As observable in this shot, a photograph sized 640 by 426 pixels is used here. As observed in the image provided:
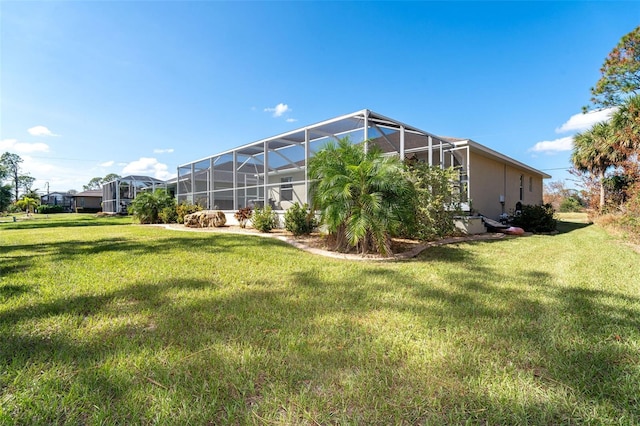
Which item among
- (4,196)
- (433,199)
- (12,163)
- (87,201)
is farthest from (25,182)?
(433,199)

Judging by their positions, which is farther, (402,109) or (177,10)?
(402,109)

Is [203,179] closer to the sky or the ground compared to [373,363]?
closer to the sky

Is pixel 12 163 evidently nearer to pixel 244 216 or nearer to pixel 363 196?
pixel 244 216

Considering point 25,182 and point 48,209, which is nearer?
point 48,209

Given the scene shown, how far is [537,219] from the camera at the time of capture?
11789mm

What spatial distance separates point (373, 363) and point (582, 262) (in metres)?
6.06

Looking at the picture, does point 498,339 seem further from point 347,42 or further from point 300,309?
point 347,42

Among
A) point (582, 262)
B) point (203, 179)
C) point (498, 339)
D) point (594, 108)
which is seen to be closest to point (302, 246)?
point (498, 339)

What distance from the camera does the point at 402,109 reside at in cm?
1496

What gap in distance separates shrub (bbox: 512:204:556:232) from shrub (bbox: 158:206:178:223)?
1774 cm

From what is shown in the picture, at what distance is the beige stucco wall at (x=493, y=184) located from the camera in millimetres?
13172

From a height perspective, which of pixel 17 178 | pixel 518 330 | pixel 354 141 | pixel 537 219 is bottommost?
pixel 518 330

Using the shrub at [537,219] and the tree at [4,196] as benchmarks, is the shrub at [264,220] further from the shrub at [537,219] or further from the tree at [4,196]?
the tree at [4,196]

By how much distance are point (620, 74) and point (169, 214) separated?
26955mm
